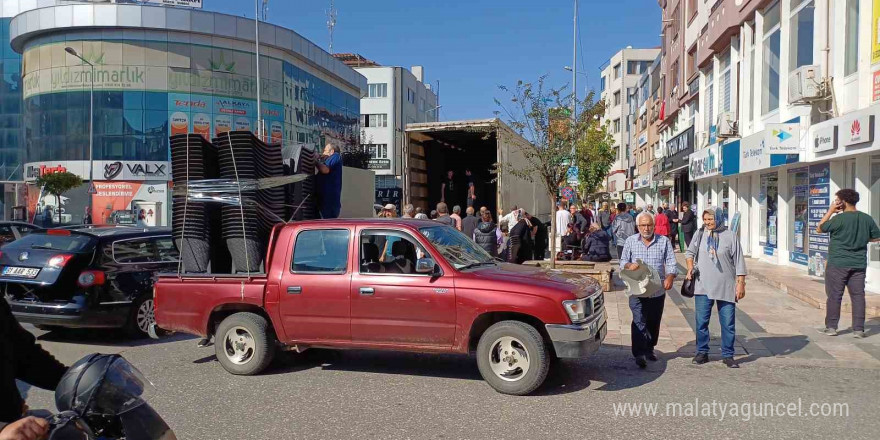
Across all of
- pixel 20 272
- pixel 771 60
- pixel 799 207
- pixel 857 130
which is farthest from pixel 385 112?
pixel 20 272

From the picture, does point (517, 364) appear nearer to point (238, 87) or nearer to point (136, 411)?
point (136, 411)

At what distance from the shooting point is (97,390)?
219 cm

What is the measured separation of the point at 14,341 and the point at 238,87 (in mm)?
45228

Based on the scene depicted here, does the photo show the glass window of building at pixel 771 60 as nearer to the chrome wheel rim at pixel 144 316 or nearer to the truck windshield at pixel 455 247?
the truck windshield at pixel 455 247

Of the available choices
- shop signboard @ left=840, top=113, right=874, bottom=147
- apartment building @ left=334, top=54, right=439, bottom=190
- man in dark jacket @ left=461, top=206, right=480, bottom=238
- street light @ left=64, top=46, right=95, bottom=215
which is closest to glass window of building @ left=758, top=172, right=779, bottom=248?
shop signboard @ left=840, top=113, right=874, bottom=147

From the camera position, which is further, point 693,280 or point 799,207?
point 799,207

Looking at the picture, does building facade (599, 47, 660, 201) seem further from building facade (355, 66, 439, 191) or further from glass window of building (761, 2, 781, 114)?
glass window of building (761, 2, 781, 114)

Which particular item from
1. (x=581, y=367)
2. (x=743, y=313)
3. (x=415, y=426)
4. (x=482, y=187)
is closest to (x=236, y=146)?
(x=415, y=426)

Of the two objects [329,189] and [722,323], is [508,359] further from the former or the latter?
[329,189]

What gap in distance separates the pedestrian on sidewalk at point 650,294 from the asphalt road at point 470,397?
0.28m

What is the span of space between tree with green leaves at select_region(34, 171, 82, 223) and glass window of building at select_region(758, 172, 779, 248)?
125 ft

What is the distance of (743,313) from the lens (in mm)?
10617

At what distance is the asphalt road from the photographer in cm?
518

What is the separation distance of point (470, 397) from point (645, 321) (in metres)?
2.34
